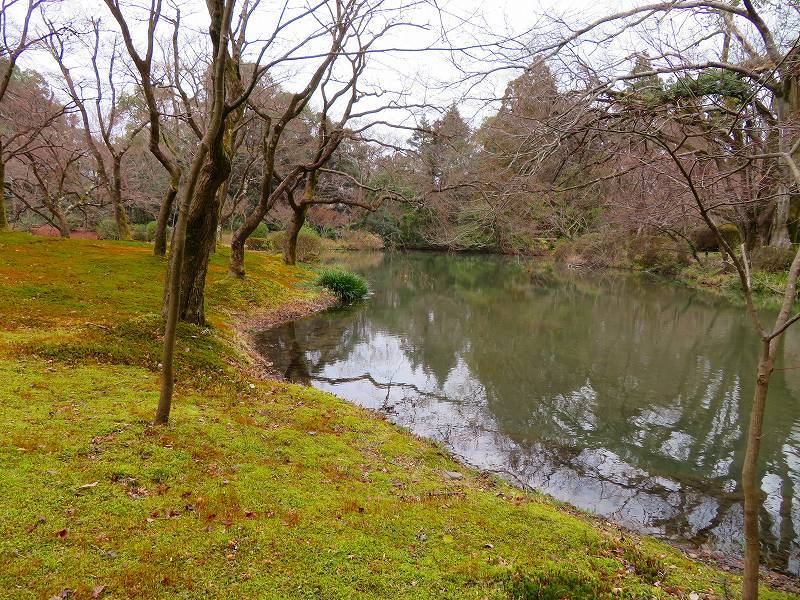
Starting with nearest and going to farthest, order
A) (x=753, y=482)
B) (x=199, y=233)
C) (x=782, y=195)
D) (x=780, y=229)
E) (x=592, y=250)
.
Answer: (x=753, y=482), (x=782, y=195), (x=199, y=233), (x=780, y=229), (x=592, y=250)

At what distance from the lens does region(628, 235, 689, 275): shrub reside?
97.2 ft

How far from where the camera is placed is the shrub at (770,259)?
62.6 feet

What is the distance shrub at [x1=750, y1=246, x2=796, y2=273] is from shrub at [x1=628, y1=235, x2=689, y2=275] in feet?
28.5

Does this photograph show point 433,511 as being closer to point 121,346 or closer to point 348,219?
point 121,346

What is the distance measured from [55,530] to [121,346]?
14.0 feet

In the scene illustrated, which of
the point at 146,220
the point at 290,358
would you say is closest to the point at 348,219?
the point at 146,220

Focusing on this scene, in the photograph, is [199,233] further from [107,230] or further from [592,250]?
[592,250]

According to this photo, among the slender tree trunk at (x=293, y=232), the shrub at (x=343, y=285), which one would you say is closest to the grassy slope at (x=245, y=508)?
the shrub at (x=343, y=285)

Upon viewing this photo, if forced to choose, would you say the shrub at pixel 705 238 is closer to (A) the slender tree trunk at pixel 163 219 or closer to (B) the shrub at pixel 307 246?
(B) the shrub at pixel 307 246

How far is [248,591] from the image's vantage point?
2.51 m

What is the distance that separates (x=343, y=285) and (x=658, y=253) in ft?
73.3

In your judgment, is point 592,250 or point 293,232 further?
point 592,250

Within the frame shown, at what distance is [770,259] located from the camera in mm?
19828

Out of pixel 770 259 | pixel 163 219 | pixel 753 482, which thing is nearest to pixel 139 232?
pixel 163 219
